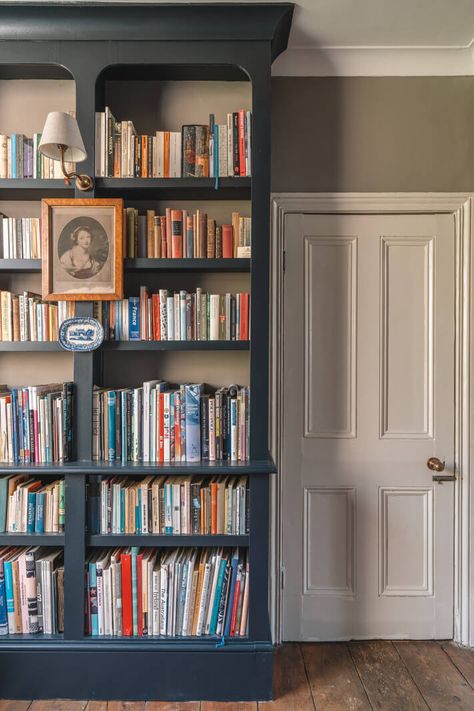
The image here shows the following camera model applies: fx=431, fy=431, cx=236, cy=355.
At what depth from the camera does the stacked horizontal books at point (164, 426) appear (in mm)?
1795

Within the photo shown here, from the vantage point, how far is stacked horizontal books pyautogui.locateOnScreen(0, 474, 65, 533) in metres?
1.78

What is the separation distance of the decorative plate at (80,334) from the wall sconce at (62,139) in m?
0.56

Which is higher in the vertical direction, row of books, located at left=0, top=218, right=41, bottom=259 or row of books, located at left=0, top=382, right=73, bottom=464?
row of books, located at left=0, top=218, right=41, bottom=259

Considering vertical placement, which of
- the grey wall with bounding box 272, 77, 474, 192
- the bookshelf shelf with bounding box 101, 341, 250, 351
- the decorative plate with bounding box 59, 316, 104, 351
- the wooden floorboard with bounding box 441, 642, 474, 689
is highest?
the grey wall with bounding box 272, 77, 474, 192

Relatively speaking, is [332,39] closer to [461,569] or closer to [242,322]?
[242,322]

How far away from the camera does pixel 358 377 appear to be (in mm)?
2121

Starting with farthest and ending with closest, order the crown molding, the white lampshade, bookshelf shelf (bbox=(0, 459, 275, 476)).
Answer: the crown molding, bookshelf shelf (bbox=(0, 459, 275, 476)), the white lampshade

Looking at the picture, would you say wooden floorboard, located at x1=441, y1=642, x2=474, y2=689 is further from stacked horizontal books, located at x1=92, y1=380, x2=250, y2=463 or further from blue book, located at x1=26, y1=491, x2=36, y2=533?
blue book, located at x1=26, y1=491, x2=36, y2=533

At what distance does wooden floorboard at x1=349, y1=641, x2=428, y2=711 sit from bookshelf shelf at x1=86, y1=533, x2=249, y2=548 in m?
0.81

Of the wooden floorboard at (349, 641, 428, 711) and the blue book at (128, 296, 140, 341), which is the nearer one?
the wooden floorboard at (349, 641, 428, 711)

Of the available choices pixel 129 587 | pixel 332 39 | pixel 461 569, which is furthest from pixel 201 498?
pixel 332 39

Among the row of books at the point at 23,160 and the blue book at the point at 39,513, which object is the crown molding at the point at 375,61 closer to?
the row of books at the point at 23,160

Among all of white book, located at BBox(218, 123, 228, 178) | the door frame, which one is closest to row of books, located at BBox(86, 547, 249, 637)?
the door frame

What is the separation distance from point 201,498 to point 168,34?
1.90m
